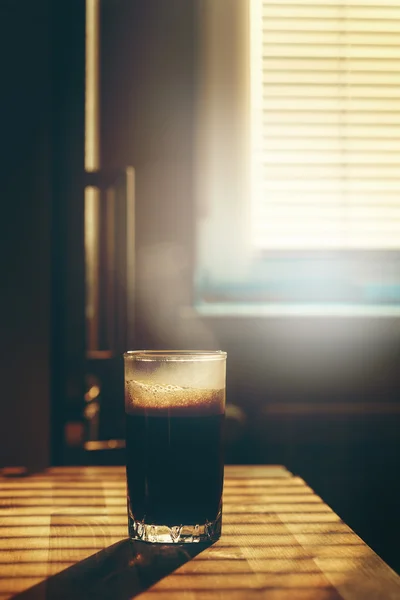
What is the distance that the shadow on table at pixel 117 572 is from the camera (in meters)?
0.53

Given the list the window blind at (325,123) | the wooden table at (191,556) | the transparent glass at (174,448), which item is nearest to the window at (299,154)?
the window blind at (325,123)

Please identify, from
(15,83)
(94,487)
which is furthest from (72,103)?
(94,487)

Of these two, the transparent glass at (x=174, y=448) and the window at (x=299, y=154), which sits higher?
the window at (x=299, y=154)

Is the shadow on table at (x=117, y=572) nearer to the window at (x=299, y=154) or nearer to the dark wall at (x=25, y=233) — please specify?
the dark wall at (x=25, y=233)

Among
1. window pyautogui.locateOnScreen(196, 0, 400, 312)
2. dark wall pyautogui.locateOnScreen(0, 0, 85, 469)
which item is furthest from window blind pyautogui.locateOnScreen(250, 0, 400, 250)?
dark wall pyautogui.locateOnScreen(0, 0, 85, 469)

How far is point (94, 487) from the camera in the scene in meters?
0.92

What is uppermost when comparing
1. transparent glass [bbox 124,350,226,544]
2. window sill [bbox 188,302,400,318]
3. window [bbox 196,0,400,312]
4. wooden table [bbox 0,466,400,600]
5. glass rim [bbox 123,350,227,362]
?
window [bbox 196,0,400,312]

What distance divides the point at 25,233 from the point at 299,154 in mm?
1236

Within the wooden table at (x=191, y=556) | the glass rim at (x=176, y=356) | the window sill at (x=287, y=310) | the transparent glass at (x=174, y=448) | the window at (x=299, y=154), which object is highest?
the window at (x=299, y=154)

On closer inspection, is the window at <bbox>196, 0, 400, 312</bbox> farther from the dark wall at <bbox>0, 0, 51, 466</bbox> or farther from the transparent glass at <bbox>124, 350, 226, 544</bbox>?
the transparent glass at <bbox>124, 350, 226, 544</bbox>

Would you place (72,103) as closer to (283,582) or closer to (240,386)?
(240,386)

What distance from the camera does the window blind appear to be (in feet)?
8.23

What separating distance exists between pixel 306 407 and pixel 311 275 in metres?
0.47

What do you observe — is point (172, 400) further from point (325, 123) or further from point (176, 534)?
point (325, 123)
